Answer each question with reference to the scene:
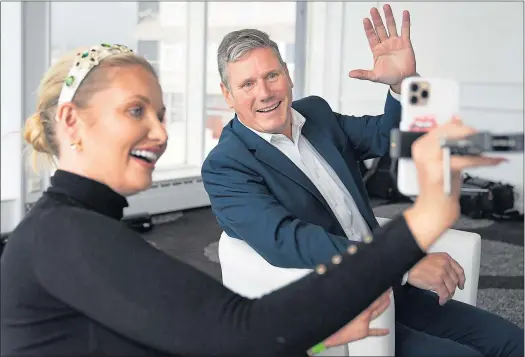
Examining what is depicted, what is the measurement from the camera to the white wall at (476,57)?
5.44 metres

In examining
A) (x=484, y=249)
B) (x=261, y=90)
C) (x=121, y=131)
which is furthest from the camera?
(x=484, y=249)

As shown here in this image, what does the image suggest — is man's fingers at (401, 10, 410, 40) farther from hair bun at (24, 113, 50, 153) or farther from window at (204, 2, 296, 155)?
window at (204, 2, 296, 155)

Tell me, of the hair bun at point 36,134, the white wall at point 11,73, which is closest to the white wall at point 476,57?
the white wall at point 11,73

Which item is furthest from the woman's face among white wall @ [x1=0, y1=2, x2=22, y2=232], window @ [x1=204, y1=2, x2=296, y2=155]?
window @ [x1=204, y1=2, x2=296, y2=155]

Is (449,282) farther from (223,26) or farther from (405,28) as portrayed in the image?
(223,26)

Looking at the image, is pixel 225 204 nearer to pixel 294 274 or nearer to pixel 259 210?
pixel 259 210

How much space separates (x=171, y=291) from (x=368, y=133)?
1.23m

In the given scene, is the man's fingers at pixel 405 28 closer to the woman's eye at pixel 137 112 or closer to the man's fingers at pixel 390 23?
the man's fingers at pixel 390 23

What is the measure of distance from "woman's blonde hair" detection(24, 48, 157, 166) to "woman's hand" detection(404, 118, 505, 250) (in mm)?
430

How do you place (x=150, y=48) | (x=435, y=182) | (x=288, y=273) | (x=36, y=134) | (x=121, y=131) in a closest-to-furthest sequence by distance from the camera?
1. (x=435, y=182)
2. (x=121, y=131)
3. (x=36, y=134)
4. (x=288, y=273)
5. (x=150, y=48)

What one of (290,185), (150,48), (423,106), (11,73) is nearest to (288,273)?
(290,185)

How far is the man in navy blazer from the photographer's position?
4.72 feet

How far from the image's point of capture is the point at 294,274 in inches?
58.8

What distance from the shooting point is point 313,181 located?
66.4 inches
